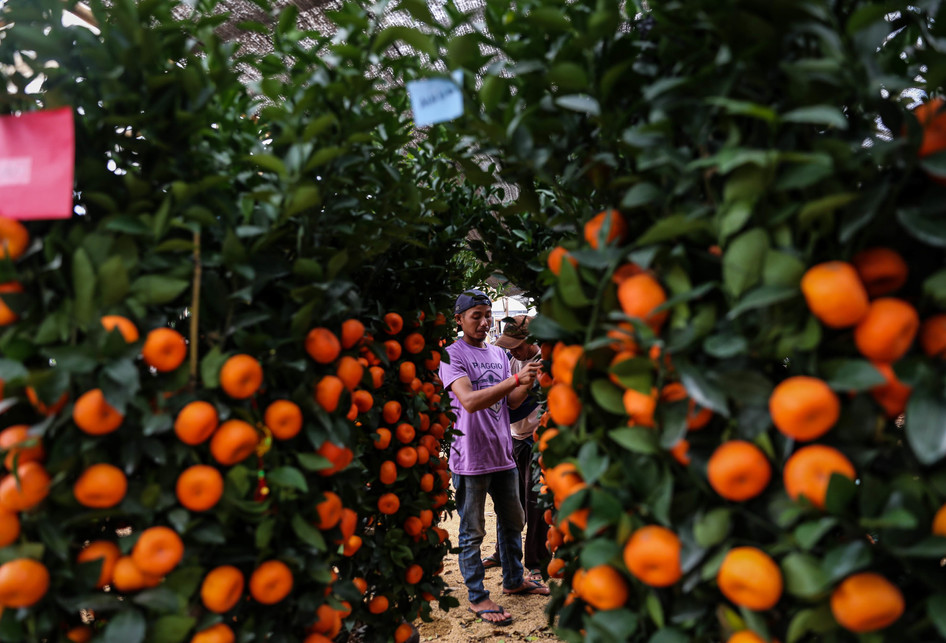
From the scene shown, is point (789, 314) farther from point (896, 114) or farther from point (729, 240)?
point (896, 114)

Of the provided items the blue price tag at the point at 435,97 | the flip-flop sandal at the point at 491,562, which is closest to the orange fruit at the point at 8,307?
the blue price tag at the point at 435,97

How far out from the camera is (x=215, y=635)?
899mm

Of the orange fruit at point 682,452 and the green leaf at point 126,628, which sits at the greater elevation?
the orange fruit at point 682,452

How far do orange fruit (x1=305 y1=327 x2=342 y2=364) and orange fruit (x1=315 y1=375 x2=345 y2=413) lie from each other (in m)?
0.04

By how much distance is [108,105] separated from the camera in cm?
94

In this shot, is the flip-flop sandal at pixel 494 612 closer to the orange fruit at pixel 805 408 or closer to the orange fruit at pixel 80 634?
the orange fruit at pixel 80 634

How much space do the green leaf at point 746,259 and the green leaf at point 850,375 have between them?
14cm

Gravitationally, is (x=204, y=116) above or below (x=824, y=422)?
above

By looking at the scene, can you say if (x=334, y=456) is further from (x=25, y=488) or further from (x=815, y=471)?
(x=815, y=471)

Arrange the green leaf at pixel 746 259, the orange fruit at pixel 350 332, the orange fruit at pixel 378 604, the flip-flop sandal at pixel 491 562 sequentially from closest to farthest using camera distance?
the green leaf at pixel 746 259 < the orange fruit at pixel 350 332 < the orange fruit at pixel 378 604 < the flip-flop sandal at pixel 491 562

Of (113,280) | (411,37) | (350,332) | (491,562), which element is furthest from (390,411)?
(491,562)

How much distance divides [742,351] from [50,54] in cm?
119

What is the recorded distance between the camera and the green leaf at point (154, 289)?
91 centimetres

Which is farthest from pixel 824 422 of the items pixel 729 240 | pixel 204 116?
pixel 204 116
